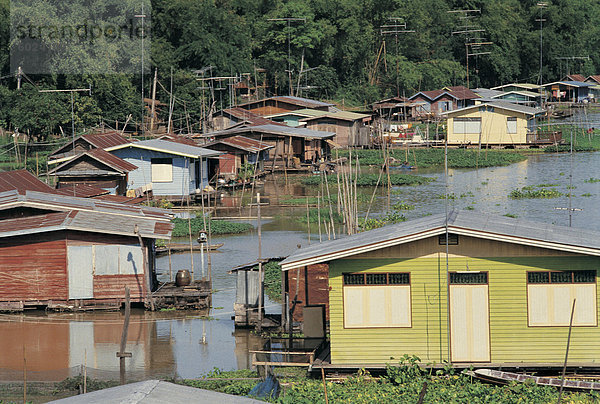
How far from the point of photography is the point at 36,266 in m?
18.5

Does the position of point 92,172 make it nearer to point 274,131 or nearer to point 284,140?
point 274,131

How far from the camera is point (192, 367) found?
1441 cm

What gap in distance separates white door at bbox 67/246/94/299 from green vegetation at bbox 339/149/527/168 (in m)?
26.8

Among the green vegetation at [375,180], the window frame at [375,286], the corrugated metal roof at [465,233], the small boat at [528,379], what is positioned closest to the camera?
the small boat at [528,379]

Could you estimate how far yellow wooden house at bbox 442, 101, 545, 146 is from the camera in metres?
52.1

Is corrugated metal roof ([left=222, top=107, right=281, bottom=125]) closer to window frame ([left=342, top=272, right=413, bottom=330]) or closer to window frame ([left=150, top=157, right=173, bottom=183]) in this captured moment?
window frame ([left=150, top=157, right=173, bottom=183])

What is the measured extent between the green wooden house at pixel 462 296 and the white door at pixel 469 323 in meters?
0.01

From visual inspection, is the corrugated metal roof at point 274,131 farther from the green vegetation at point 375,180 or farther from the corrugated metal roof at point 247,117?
the green vegetation at point 375,180

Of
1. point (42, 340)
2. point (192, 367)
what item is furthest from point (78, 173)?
point (192, 367)

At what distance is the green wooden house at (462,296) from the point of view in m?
12.8

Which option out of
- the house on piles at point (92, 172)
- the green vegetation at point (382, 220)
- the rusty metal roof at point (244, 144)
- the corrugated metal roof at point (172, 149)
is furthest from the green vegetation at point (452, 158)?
the house on piles at point (92, 172)

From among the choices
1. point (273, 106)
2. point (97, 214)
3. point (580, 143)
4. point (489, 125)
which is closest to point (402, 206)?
point (97, 214)

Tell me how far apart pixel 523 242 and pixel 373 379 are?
291 cm

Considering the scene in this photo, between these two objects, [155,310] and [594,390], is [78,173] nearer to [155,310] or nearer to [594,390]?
[155,310]
